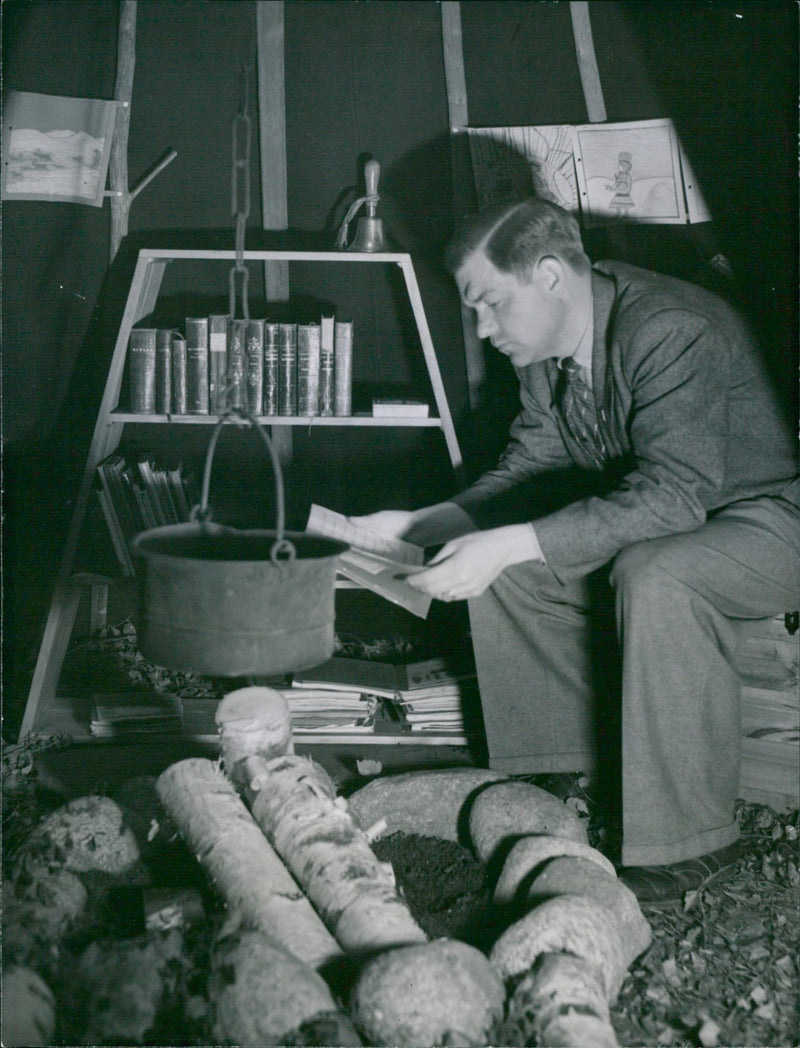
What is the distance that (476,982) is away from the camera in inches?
64.0

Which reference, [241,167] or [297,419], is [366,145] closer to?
[297,419]

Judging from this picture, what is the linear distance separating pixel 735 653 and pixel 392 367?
5.93 ft

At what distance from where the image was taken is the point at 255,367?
10.2ft

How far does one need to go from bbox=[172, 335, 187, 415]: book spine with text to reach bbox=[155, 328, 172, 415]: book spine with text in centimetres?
2

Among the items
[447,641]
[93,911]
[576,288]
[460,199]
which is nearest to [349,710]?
[447,641]

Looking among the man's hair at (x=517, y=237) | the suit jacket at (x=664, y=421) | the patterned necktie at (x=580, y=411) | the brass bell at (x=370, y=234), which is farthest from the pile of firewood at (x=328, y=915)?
the brass bell at (x=370, y=234)

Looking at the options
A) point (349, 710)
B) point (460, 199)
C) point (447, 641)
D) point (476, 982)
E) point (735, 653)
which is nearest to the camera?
point (476, 982)

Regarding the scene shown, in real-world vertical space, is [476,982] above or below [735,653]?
below

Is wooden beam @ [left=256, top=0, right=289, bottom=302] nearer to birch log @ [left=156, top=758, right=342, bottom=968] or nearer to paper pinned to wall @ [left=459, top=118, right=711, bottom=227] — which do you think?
paper pinned to wall @ [left=459, top=118, right=711, bottom=227]

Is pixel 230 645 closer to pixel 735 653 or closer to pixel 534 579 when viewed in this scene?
pixel 534 579

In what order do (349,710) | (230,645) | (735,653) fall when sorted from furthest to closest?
(349,710)
(735,653)
(230,645)

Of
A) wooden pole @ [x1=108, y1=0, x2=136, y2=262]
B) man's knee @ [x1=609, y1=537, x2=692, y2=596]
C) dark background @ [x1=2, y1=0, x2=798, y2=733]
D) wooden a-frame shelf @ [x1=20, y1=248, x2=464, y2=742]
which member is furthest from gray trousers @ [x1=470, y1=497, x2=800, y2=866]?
wooden pole @ [x1=108, y1=0, x2=136, y2=262]

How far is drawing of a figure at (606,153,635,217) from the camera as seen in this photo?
3.48m

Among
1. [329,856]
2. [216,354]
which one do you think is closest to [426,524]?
[216,354]
